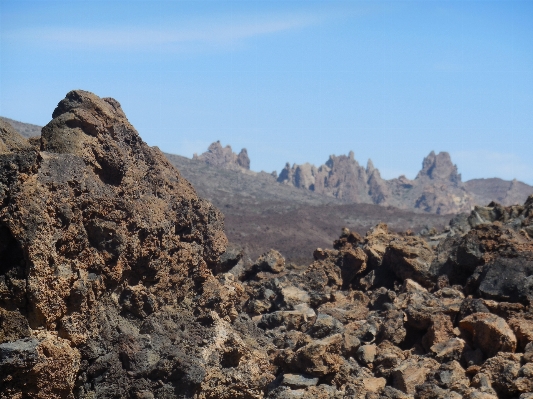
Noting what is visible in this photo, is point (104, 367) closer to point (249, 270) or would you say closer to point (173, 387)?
point (173, 387)

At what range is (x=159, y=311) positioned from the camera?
8.54 metres

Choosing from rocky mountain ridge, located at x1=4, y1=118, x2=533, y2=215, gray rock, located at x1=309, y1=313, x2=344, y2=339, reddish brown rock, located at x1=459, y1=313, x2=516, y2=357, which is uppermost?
rocky mountain ridge, located at x1=4, y1=118, x2=533, y2=215

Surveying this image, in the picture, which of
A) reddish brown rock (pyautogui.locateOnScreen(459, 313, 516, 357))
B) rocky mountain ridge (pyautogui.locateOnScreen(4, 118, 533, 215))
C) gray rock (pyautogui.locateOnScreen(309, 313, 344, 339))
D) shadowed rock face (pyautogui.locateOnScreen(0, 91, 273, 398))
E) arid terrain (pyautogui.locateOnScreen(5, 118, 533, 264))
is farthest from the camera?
rocky mountain ridge (pyautogui.locateOnScreen(4, 118, 533, 215))

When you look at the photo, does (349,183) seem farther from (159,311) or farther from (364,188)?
(159,311)

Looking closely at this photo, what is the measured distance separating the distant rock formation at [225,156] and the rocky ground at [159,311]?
152 meters

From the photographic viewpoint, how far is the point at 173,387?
7637 mm

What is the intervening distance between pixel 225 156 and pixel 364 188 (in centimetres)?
3586

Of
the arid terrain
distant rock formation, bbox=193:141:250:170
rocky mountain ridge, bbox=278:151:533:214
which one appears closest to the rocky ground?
the arid terrain

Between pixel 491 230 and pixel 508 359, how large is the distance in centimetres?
473

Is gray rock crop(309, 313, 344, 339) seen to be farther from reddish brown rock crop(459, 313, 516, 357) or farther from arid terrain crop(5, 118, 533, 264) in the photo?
arid terrain crop(5, 118, 533, 264)

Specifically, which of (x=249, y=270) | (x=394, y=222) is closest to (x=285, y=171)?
(x=394, y=222)

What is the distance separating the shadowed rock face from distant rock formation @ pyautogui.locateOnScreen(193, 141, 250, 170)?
154062 millimetres

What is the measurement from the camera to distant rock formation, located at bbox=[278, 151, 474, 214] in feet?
538

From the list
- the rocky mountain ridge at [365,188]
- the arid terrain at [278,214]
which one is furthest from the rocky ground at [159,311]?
the rocky mountain ridge at [365,188]
